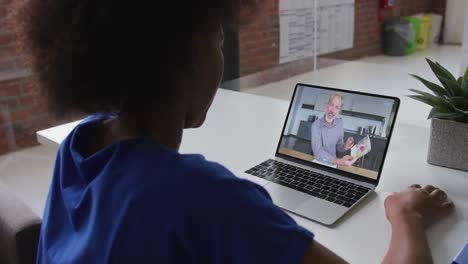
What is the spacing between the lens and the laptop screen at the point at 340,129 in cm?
113

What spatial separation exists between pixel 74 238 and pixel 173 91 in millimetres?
247

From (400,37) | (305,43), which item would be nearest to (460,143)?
(305,43)

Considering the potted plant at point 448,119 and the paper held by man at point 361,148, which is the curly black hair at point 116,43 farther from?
the potted plant at point 448,119

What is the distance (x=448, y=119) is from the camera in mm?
1191

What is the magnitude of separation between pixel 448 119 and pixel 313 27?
2704 millimetres

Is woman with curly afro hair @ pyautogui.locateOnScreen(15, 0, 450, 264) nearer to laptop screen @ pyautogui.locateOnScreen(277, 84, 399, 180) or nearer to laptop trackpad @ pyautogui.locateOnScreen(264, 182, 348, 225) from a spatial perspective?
laptop trackpad @ pyautogui.locateOnScreen(264, 182, 348, 225)

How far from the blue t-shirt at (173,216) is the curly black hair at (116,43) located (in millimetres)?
80

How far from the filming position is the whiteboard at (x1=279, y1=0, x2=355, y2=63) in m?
3.59

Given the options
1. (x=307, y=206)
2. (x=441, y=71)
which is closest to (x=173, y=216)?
(x=307, y=206)

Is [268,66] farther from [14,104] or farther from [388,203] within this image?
[388,203]

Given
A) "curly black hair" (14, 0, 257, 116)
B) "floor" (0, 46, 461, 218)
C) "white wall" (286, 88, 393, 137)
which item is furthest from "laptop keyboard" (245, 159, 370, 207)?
"floor" (0, 46, 461, 218)

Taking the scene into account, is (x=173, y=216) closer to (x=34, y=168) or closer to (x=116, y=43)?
(x=116, y=43)

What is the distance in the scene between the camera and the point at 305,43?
378 cm

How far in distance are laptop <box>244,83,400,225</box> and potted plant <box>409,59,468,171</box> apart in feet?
0.49
